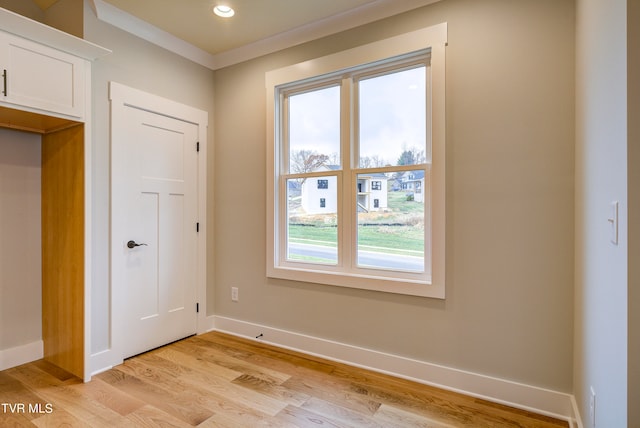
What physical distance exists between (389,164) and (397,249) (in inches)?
25.2

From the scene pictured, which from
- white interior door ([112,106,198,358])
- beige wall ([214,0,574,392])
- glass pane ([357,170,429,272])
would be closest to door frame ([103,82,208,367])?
white interior door ([112,106,198,358])

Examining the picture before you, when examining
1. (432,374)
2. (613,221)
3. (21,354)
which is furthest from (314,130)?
(21,354)

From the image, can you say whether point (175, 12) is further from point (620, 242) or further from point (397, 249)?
point (620, 242)

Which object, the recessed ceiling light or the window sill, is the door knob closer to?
the window sill

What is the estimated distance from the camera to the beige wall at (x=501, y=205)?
1.98m

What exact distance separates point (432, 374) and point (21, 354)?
9.84 ft

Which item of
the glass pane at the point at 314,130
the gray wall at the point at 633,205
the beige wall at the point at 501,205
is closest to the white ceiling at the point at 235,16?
the beige wall at the point at 501,205

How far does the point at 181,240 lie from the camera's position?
3.15 m

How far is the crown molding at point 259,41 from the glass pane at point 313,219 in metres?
1.18

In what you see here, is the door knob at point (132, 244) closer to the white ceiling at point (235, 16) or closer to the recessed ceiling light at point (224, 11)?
the white ceiling at point (235, 16)

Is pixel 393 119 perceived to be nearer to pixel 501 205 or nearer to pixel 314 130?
pixel 314 130

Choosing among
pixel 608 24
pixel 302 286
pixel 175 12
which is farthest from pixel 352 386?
pixel 175 12

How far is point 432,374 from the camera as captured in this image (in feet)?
7.63

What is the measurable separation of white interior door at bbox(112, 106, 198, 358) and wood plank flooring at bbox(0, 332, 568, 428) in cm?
40
